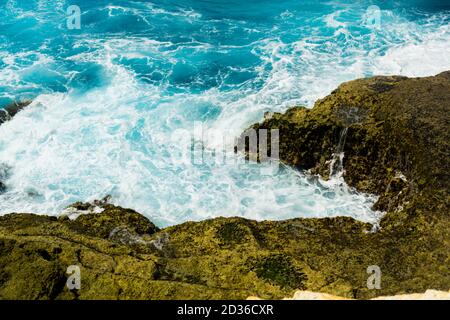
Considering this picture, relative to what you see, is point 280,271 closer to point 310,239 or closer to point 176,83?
point 310,239

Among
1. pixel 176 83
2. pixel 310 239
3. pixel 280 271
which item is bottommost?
pixel 310 239

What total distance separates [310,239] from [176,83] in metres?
17.7

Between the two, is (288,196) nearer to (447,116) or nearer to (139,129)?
(447,116)

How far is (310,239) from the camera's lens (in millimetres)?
14477

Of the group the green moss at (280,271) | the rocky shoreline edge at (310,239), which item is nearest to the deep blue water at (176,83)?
the rocky shoreline edge at (310,239)

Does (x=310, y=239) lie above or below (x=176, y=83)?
below

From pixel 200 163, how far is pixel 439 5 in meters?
27.5

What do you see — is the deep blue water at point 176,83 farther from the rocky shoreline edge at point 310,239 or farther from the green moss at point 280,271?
the green moss at point 280,271

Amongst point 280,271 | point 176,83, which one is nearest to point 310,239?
point 280,271

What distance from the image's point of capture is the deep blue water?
66.4ft

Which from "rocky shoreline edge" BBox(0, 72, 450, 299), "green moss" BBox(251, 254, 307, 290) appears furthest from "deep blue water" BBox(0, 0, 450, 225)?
"green moss" BBox(251, 254, 307, 290)
